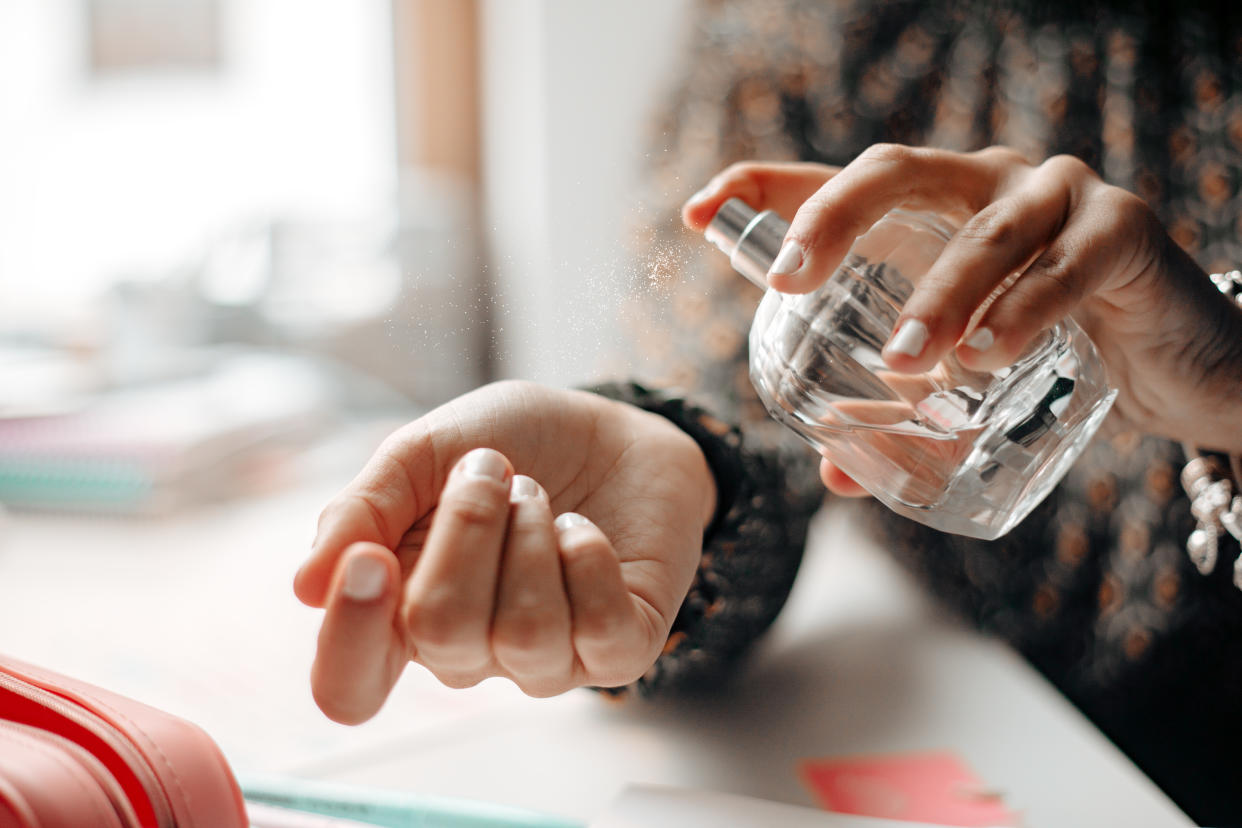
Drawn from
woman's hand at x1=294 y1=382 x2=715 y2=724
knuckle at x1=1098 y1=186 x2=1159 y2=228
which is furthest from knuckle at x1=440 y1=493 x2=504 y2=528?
knuckle at x1=1098 y1=186 x2=1159 y2=228

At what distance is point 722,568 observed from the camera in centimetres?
37

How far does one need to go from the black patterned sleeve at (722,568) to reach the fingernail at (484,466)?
6.0 inches

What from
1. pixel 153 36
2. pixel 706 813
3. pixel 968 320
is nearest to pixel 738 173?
pixel 968 320

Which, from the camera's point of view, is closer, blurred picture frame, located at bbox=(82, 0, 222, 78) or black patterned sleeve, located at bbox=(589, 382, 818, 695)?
black patterned sleeve, located at bbox=(589, 382, 818, 695)

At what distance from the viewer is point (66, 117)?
1.48 m

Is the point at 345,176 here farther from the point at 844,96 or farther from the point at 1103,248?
→ the point at 1103,248

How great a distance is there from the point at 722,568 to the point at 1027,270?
0.59ft

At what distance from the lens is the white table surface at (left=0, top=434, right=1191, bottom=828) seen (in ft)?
1.05

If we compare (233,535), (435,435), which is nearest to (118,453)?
(233,535)

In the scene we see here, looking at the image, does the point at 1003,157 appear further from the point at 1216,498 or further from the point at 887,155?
the point at 1216,498

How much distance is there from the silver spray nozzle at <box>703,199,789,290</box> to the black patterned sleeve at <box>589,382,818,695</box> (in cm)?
10

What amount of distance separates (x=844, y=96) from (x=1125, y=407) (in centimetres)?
26

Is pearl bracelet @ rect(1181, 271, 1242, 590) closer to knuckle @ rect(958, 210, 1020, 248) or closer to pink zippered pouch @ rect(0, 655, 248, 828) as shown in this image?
knuckle @ rect(958, 210, 1020, 248)

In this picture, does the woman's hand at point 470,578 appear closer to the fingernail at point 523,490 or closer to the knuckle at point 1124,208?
the fingernail at point 523,490
